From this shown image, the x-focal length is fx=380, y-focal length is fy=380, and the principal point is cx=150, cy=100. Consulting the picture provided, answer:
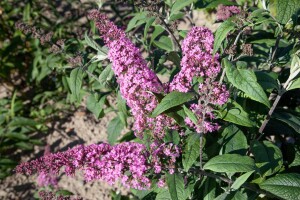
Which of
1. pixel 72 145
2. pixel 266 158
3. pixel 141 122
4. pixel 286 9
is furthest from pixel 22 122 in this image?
pixel 286 9

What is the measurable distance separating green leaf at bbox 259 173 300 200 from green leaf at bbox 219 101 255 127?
41 cm

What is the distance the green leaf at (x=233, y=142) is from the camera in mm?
2525

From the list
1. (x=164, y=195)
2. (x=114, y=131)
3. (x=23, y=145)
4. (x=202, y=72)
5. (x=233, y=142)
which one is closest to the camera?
(x=202, y=72)

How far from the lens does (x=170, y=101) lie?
6.87 feet

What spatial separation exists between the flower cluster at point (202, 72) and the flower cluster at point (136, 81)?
151 mm

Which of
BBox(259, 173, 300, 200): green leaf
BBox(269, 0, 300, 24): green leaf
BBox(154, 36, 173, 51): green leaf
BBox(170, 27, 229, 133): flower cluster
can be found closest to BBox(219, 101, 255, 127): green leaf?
BBox(170, 27, 229, 133): flower cluster

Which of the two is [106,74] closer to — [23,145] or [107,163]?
[107,163]

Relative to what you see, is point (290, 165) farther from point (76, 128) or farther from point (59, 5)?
point (59, 5)

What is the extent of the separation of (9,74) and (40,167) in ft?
13.0

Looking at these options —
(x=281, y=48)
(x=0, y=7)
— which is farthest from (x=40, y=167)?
(x=0, y=7)

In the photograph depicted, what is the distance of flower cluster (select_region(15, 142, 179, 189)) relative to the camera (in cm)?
213

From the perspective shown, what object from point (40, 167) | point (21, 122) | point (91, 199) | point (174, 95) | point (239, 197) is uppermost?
point (174, 95)

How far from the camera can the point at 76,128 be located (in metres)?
5.30

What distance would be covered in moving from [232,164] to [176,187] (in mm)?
347
